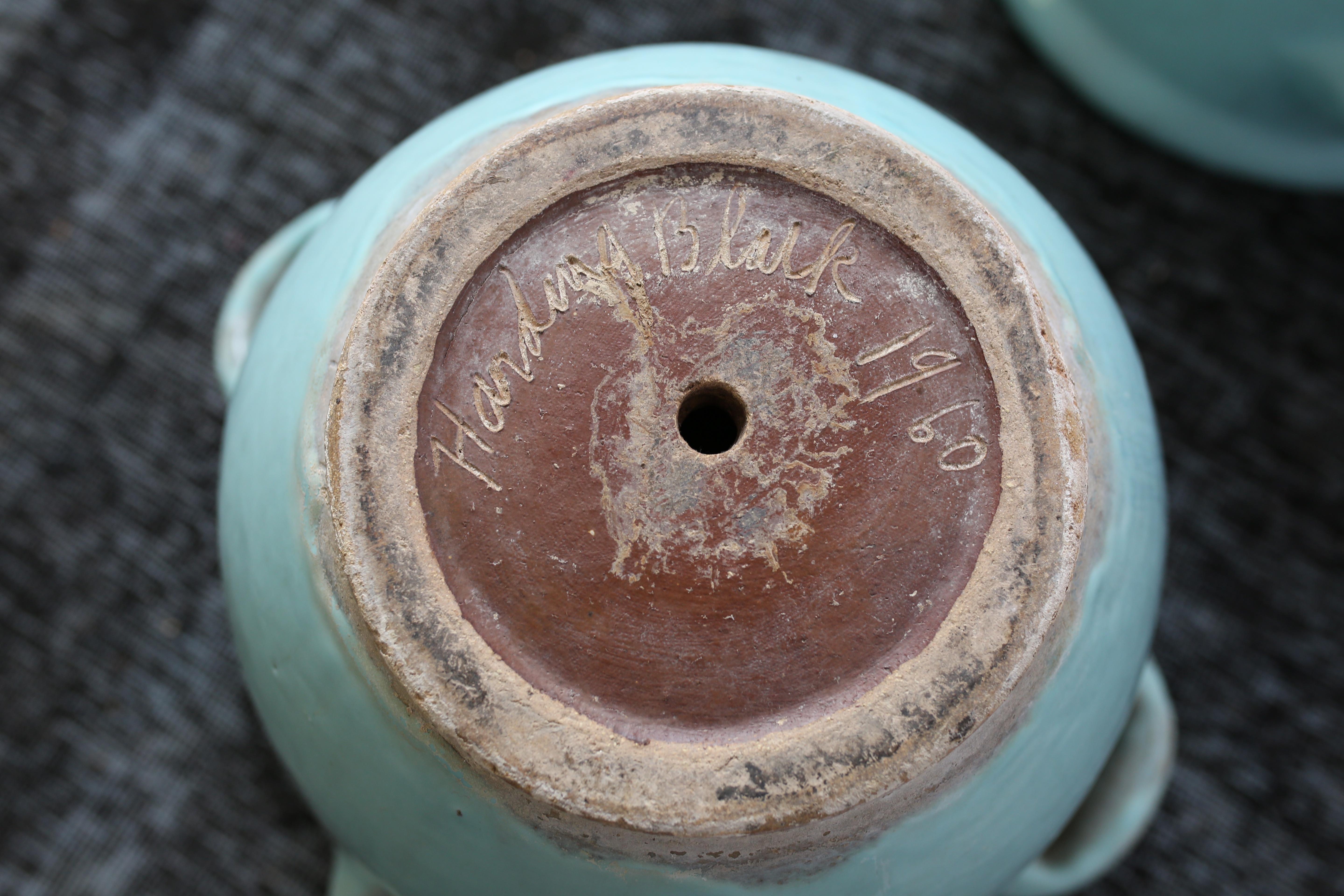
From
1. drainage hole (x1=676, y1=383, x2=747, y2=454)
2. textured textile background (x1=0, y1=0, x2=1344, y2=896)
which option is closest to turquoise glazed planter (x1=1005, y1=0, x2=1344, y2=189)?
textured textile background (x1=0, y1=0, x2=1344, y2=896)

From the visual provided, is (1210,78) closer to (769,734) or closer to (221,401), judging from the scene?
(769,734)

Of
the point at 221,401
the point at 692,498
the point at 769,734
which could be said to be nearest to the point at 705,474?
the point at 692,498

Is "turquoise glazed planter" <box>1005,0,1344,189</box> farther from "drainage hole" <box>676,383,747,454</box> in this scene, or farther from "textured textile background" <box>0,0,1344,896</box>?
"drainage hole" <box>676,383,747,454</box>

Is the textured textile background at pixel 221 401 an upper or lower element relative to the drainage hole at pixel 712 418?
upper

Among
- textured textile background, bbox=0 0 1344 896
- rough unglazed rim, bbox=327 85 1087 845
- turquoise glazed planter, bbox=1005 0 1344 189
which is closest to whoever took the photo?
rough unglazed rim, bbox=327 85 1087 845

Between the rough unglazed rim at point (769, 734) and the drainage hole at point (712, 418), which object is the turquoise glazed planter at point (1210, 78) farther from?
the drainage hole at point (712, 418)

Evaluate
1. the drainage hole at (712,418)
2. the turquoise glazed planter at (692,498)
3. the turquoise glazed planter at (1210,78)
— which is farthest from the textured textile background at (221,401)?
the drainage hole at (712,418)
